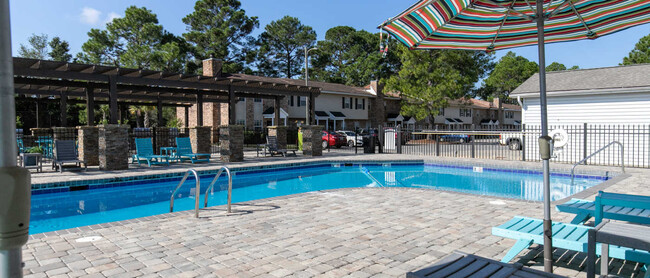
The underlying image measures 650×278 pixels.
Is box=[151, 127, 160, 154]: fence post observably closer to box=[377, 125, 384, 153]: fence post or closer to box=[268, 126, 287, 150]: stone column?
box=[268, 126, 287, 150]: stone column

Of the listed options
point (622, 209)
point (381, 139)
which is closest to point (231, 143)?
point (381, 139)

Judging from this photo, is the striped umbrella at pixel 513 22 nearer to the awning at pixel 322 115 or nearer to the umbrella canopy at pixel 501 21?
the umbrella canopy at pixel 501 21

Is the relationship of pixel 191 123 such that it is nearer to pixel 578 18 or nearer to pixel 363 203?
pixel 363 203

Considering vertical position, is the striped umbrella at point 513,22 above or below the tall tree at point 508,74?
below

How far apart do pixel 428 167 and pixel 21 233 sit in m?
14.8

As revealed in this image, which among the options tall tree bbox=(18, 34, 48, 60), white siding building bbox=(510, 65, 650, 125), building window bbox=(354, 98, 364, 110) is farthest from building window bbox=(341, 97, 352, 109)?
tall tree bbox=(18, 34, 48, 60)

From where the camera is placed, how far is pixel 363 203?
23.3ft

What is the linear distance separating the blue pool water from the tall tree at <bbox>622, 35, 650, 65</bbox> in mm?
39378

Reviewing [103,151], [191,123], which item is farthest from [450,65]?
[103,151]

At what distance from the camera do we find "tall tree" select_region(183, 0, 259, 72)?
134 feet

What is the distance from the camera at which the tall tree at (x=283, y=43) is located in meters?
49.8

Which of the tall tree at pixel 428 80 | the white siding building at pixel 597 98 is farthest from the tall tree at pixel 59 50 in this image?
the white siding building at pixel 597 98

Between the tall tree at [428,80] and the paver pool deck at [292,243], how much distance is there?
2347 cm

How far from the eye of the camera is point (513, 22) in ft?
14.6
